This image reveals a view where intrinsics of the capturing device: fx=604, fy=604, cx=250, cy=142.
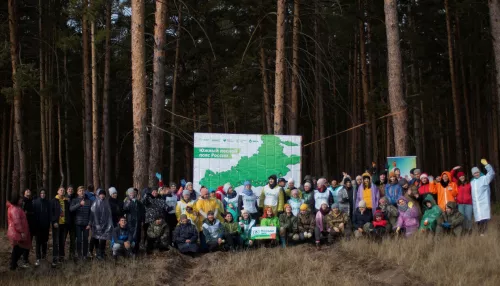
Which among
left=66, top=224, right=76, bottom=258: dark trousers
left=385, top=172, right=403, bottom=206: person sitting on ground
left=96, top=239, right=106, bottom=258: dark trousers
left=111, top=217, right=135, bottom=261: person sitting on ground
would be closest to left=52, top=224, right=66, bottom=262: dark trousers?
left=66, top=224, right=76, bottom=258: dark trousers

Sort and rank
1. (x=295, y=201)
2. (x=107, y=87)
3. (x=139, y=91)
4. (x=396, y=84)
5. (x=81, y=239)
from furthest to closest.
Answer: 1. (x=107, y=87)
2. (x=396, y=84)
3. (x=139, y=91)
4. (x=295, y=201)
5. (x=81, y=239)

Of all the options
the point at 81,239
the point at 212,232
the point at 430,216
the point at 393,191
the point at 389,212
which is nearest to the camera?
the point at 81,239

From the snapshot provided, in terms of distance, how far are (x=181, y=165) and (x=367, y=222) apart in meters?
36.6

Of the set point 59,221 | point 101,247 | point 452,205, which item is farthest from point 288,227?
point 59,221

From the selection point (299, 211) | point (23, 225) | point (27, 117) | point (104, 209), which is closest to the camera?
point (23, 225)

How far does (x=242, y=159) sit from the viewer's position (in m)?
15.7

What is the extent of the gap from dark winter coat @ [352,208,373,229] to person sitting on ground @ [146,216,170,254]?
4.27 m

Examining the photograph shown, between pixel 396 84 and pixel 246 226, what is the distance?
5340 mm

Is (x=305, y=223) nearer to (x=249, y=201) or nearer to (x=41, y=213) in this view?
(x=249, y=201)

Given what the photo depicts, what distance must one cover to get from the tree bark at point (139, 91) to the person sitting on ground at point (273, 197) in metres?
2.92

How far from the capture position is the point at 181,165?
49406 mm

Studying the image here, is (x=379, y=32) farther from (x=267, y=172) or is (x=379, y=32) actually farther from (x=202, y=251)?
(x=202, y=251)

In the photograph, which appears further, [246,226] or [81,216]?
[246,226]

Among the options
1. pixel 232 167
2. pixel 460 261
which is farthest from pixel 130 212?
pixel 460 261
